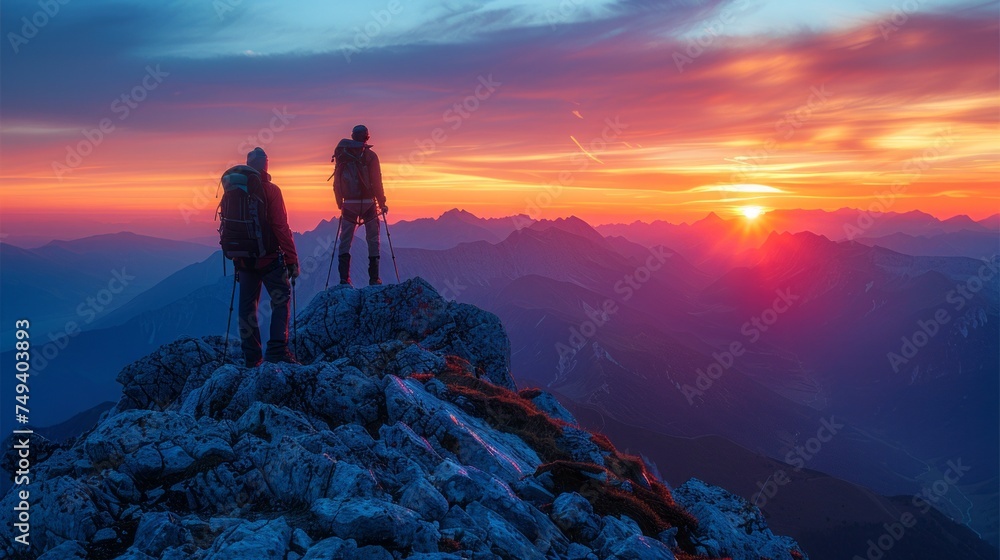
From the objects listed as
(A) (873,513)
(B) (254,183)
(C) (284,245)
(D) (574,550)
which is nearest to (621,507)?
(D) (574,550)

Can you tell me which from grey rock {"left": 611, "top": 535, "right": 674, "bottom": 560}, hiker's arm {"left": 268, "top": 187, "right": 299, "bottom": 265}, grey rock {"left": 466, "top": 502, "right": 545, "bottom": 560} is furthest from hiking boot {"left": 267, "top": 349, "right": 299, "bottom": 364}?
grey rock {"left": 611, "top": 535, "right": 674, "bottom": 560}

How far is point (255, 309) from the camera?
63.5 ft

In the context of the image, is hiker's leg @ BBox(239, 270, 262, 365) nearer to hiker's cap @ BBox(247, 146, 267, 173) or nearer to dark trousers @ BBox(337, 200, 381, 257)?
hiker's cap @ BBox(247, 146, 267, 173)

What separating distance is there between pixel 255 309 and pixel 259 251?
260 cm

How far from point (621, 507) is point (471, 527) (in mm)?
4775

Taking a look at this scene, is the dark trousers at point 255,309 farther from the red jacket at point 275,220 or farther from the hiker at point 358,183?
the hiker at point 358,183

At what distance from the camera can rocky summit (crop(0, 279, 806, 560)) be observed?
9656mm

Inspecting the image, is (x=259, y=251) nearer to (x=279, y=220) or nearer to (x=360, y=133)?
(x=279, y=220)

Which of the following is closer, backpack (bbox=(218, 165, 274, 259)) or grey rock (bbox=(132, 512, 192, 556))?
grey rock (bbox=(132, 512, 192, 556))

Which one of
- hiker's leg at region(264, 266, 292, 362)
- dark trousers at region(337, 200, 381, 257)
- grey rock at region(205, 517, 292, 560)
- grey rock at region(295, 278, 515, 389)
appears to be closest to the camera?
grey rock at region(205, 517, 292, 560)

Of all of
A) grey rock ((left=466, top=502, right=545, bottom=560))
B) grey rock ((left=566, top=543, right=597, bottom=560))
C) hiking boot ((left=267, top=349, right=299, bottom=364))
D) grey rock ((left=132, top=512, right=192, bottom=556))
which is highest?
hiking boot ((left=267, top=349, right=299, bottom=364))

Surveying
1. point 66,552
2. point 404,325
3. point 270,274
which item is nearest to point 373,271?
point 404,325

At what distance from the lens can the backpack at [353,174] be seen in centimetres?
2634

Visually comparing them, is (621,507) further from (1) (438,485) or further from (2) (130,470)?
(2) (130,470)
